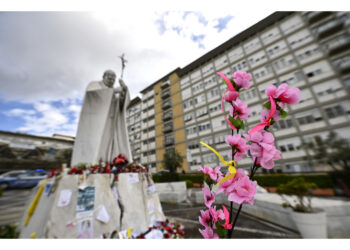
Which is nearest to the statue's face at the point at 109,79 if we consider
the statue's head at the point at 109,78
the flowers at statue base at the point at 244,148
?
the statue's head at the point at 109,78

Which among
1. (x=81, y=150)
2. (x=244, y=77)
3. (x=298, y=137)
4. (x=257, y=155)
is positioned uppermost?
(x=298, y=137)

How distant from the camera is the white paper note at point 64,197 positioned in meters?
0.96

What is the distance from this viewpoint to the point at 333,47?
1803 mm

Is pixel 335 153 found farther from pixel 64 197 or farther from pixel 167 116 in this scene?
pixel 167 116

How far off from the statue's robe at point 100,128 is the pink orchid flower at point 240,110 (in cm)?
167

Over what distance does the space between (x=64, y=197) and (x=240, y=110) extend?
4.28 ft

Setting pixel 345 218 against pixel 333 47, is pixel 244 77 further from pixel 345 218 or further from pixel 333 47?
pixel 333 47

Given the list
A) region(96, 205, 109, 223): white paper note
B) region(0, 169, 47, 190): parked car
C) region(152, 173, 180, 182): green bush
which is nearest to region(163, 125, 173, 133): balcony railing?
region(152, 173, 180, 182): green bush

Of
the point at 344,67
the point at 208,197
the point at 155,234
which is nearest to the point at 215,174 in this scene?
the point at 208,197

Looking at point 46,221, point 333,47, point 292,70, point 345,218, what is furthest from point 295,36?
point 46,221

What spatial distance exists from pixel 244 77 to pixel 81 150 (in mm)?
1844

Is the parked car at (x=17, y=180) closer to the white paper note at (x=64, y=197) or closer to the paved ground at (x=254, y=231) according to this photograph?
the white paper note at (x=64, y=197)

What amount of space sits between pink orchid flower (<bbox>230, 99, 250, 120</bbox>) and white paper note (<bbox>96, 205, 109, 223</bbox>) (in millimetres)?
1221

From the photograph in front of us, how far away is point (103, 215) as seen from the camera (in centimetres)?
102
